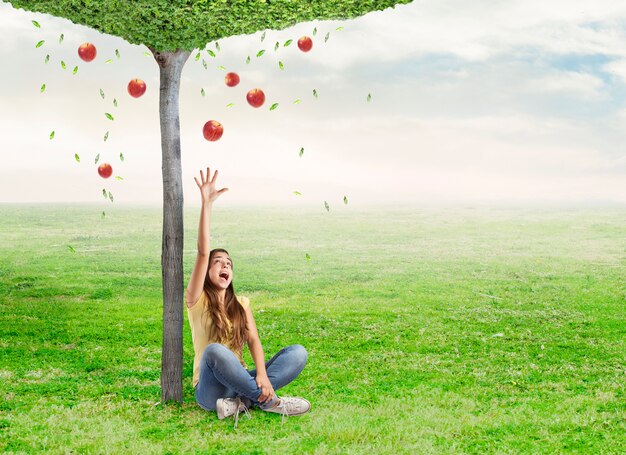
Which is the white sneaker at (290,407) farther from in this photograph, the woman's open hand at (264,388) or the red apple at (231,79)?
the red apple at (231,79)

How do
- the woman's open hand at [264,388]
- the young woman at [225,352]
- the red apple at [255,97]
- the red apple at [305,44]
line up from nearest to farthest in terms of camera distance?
the young woman at [225,352]
the woman's open hand at [264,388]
the red apple at [255,97]
the red apple at [305,44]

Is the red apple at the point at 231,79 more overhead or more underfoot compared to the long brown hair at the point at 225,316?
more overhead

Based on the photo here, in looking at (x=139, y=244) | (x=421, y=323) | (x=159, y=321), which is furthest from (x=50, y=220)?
(x=421, y=323)

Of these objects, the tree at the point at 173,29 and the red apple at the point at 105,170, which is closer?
the tree at the point at 173,29

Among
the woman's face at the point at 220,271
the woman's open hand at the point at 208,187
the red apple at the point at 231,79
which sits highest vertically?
the red apple at the point at 231,79

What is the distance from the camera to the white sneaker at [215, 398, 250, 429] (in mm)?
8336

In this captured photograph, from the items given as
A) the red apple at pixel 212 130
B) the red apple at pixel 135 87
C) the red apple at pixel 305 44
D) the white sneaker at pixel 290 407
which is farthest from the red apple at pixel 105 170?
the white sneaker at pixel 290 407

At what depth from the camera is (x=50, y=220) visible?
4928 cm

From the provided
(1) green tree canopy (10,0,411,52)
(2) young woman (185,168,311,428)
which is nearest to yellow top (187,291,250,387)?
(2) young woman (185,168,311,428)

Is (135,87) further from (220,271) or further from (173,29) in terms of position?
(220,271)

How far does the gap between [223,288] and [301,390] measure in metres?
2.45

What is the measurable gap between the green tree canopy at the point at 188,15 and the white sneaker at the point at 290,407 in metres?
4.57

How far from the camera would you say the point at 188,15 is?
8.09m

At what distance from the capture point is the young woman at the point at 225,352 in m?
8.09
